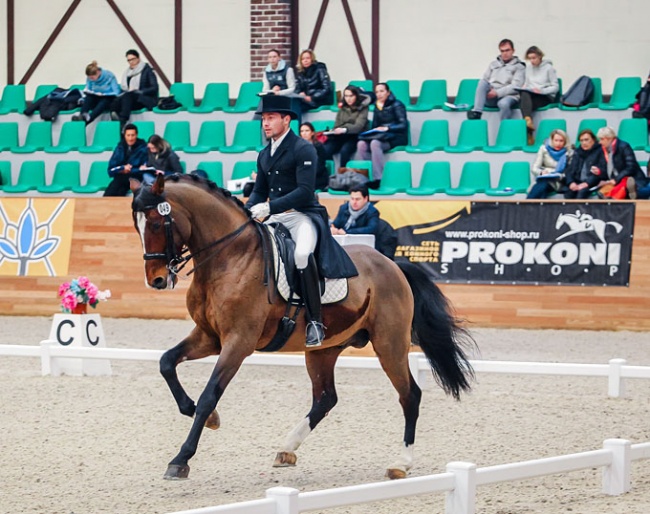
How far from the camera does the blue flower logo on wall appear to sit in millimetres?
15047

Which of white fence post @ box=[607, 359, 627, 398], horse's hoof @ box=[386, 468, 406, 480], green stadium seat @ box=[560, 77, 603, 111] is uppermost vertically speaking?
green stadium seat @ box=[560, 77, 603, 111]

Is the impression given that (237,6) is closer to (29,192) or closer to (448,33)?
(448,33)

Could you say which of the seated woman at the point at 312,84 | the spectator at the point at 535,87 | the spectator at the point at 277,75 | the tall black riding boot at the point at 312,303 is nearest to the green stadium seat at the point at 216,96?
the spectator at the point at 277,75

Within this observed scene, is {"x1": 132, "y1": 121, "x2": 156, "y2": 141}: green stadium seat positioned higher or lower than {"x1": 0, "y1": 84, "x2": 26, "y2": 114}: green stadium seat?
lower

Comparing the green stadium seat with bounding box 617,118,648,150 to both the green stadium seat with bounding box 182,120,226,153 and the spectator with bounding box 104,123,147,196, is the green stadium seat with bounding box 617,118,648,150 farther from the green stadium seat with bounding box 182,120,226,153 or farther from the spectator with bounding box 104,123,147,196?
the spectator with bounding box 104,123,147,196

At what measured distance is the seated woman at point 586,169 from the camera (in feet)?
45.4

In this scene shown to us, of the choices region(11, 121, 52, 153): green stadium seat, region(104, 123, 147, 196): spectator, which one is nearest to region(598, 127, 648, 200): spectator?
region(104, 123, 147, 196): spectator

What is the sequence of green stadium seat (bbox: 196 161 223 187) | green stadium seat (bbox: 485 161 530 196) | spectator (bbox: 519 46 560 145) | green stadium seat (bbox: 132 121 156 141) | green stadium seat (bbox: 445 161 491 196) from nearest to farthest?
green stadium seat (bbox: 485 161 530 196) → green stadium seat (bbox: 445 161 491 196) → spectator (bbox: 519 46 560 145) → green stadium seat (bbox: 196 161 223 187) → green stadium seat (bbox: 132 121 156 141)

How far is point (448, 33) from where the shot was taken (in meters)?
18.4

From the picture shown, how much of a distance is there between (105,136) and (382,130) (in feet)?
15.0

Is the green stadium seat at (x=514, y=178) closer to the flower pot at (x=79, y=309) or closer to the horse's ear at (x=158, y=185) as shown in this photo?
the flower pot at (x=79, y=309)

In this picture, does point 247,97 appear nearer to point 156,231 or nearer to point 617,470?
point 156,231

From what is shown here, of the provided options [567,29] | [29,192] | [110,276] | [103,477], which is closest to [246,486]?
[103,477]

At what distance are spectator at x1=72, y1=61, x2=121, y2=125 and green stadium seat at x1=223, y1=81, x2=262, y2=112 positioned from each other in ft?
5.68
